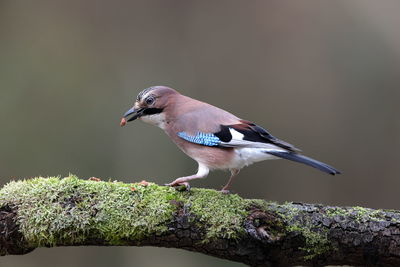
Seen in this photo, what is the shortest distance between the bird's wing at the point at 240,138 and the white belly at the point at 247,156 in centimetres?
6

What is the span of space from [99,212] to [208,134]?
5.33 ft

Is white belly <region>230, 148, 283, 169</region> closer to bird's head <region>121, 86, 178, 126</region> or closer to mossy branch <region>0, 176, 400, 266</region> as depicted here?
mossy branch <region>0, 176, 400, 266</region>

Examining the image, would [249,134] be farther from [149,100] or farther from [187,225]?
[187,225]

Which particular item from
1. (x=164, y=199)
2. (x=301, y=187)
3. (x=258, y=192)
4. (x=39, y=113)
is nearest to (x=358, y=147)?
(x=301, y=187)

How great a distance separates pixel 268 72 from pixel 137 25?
110 inches

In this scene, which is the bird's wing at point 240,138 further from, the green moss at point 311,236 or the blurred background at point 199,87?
the blurred background at point 199,87

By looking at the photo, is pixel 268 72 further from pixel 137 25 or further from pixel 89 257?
pixel 89 257

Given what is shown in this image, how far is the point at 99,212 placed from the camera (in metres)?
4.43

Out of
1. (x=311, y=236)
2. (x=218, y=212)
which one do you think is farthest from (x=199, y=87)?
(x=311, y=236)

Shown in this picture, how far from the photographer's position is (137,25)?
11453 millimetres

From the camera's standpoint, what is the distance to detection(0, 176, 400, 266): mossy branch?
438 centimetres

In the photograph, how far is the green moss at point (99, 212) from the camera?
4348 millimetres

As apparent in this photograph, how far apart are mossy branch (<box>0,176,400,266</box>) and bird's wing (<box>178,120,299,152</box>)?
0.86 metres

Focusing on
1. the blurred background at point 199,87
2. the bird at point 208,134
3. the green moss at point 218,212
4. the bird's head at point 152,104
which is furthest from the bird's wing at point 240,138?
the blurred background at point 199,87
